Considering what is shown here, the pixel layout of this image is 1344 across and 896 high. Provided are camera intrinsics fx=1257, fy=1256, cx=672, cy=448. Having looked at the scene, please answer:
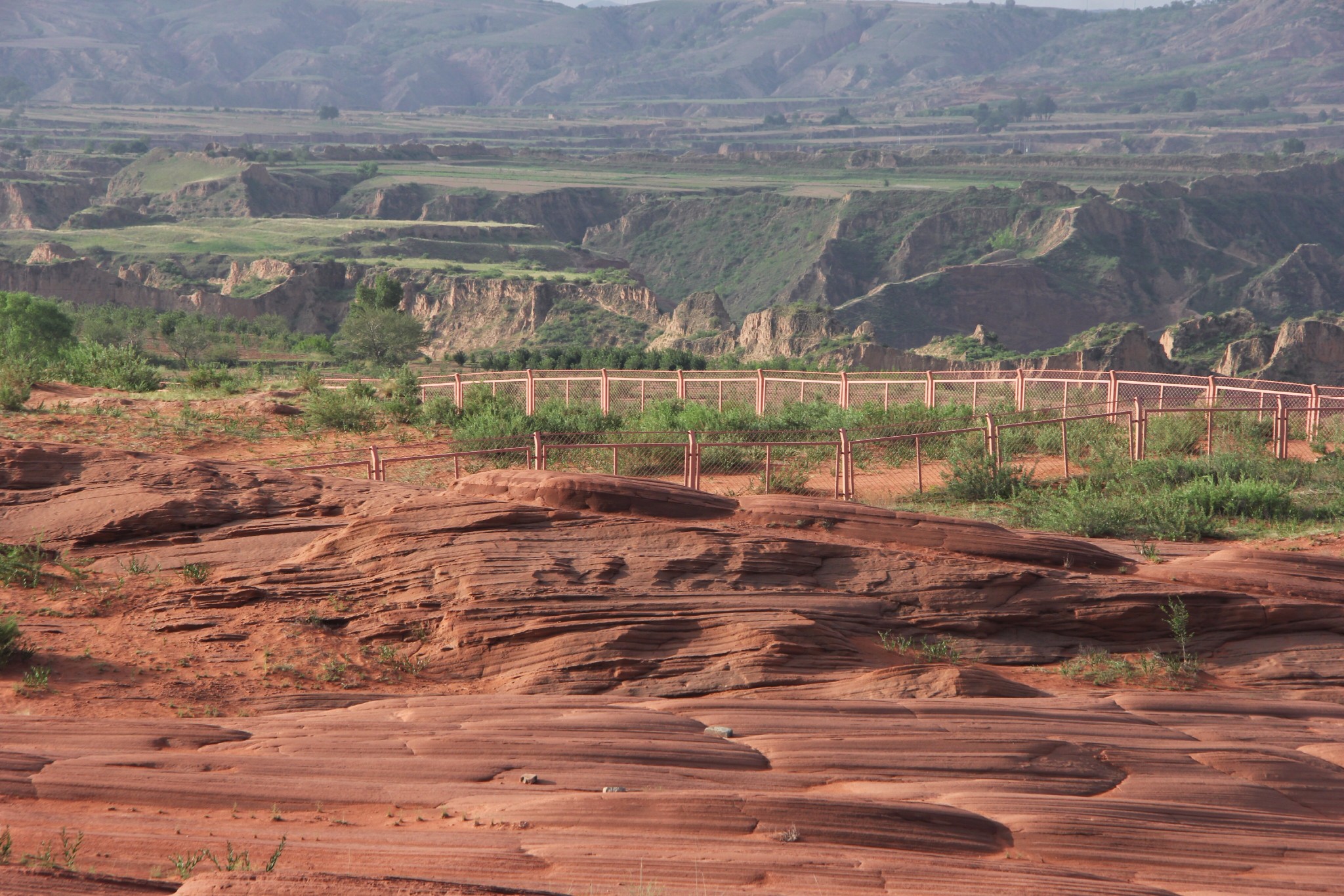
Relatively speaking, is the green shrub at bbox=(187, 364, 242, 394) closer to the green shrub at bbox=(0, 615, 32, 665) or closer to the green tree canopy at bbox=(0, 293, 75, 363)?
the green tree canopy at bbox=(0, 293, 75, 363)

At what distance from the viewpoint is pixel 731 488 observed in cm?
1917

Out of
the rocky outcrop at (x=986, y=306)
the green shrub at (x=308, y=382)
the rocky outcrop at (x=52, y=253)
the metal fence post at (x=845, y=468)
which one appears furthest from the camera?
the rocky outcrop at (x=986, y=306)

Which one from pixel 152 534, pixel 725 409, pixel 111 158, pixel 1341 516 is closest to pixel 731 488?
pixel 725 409

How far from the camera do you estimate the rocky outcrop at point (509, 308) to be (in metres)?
72.6

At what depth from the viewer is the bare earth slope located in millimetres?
6504

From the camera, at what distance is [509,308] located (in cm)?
7475

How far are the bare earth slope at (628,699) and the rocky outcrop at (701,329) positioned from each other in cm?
4916

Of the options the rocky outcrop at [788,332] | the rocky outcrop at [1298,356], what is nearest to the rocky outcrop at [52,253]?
the rocky outcrop at [788,332]

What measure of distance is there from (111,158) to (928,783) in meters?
156

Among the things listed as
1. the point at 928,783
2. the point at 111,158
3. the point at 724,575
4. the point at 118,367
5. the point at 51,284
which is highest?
the point at 111,158

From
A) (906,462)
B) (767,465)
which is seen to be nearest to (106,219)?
(906,462)

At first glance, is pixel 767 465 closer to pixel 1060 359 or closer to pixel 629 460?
pixel 629 460

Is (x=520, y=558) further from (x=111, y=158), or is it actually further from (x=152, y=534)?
(x=111, y=158)

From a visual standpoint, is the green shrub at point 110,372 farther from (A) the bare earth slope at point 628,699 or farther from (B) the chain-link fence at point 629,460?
(A) the bare earth slope at point 628,699
